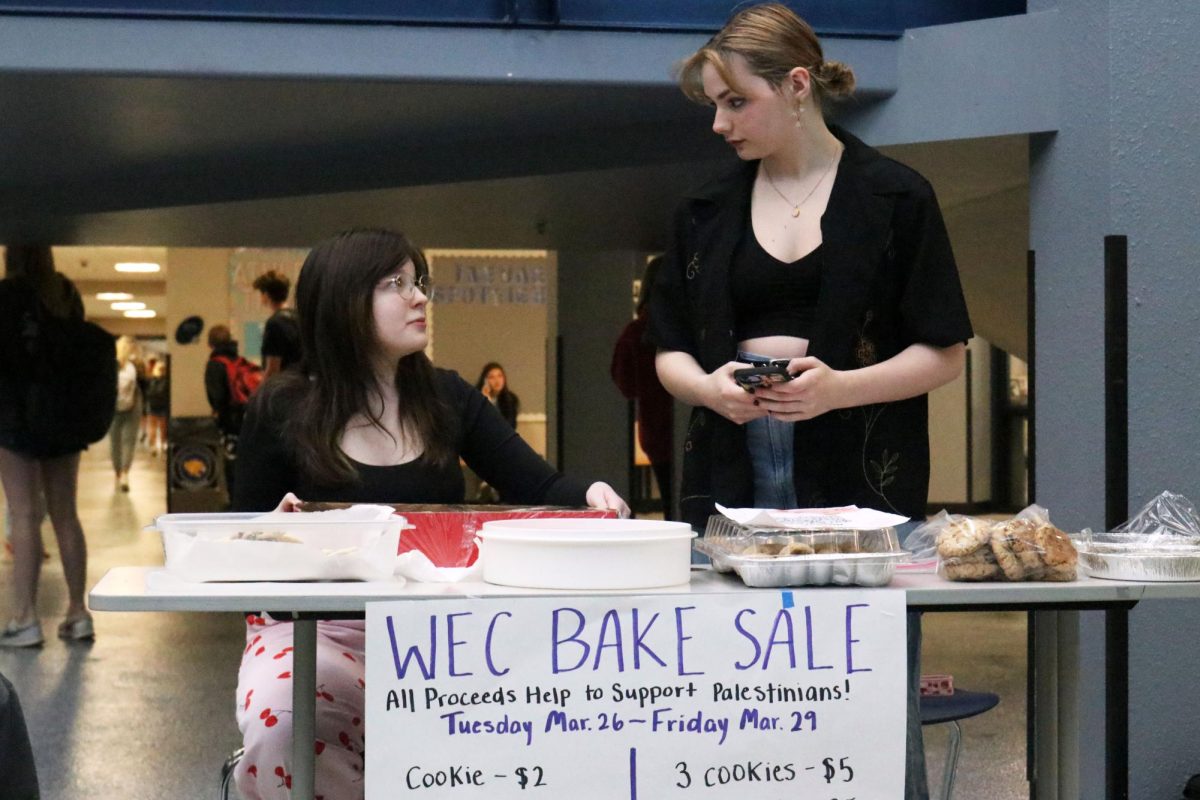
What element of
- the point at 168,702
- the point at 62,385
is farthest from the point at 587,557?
the point at 62,385

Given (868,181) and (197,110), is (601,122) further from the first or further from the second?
Result: (868,181)

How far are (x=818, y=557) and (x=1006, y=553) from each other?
255 millimetres

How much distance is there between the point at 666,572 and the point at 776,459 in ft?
1.92

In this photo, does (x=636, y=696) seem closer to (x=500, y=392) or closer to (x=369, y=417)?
(x=369, y=417)

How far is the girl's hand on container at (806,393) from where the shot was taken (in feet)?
7.22

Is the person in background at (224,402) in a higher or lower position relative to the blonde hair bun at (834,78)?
lower

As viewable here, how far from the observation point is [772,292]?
2.44 meters

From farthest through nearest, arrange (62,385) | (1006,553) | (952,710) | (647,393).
Answer: (647,393) < (62,385) < (952,710) < (1006,553)

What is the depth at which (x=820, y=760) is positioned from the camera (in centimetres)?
190

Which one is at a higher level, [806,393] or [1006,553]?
[806,393]

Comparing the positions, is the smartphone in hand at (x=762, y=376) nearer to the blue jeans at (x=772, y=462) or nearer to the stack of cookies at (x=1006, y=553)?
the blue jeans at (x=772, y=462)

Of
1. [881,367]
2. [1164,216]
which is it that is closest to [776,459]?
[881,367]

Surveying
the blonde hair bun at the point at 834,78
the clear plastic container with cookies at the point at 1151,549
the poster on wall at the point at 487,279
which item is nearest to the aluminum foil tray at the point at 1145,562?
the clear plastic container with cookies at the point at 1151,549

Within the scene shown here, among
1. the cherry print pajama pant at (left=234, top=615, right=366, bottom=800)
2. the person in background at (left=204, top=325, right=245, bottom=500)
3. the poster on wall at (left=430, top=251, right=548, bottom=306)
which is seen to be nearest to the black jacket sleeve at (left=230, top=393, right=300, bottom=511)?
the cherry print pajama pant at (left=234, top=615, right=366, bottom=800)
